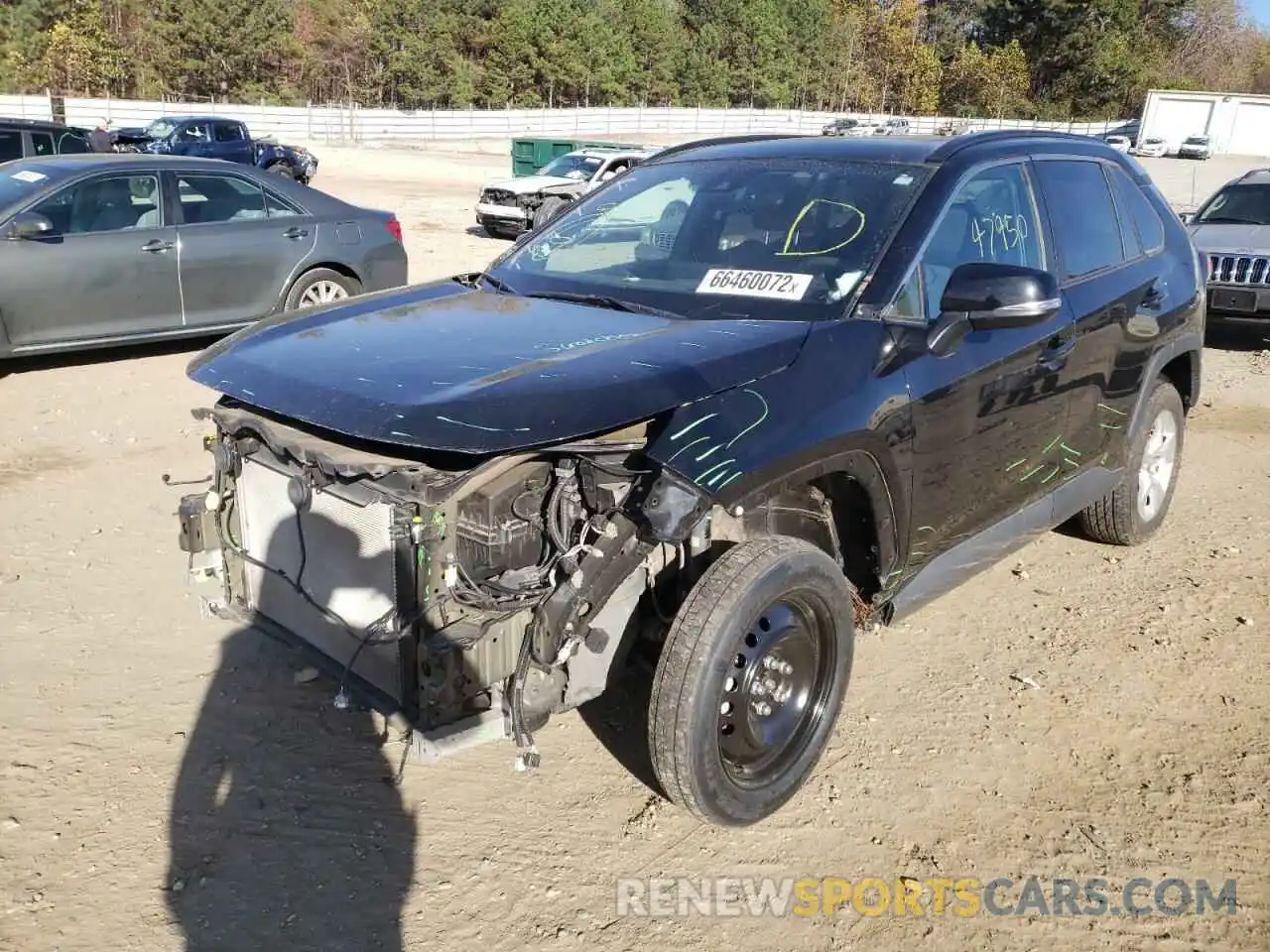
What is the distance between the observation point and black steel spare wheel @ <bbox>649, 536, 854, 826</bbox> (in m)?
2.95

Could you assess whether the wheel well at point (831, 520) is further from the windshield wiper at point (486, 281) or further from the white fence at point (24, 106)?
the white fence at point (24, 106)

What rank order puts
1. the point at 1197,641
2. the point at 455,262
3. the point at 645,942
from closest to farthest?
the point at 645,942 → the point at 1197,641 → the point at 455,262

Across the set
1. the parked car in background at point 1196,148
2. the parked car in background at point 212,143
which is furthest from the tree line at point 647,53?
the parked car in background at point 212,143

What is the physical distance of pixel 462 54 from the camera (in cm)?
7325

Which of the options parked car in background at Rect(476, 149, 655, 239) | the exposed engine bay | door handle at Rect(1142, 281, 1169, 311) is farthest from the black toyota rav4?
parked car in background at Rect(476, 149, 655, 239)

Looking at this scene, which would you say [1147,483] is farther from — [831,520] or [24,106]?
[24,106]

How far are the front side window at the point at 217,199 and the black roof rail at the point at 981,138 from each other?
6.56 metres

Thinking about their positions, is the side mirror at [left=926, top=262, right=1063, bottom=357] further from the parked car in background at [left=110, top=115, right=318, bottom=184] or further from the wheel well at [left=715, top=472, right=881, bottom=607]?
the parked car in background at [left=110, top=115, right=318, bottom=184]

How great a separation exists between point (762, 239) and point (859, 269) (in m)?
0.45

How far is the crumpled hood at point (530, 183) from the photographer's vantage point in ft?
61.3

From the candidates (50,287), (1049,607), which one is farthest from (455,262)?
(1049,607)

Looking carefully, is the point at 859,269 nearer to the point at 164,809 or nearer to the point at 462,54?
the point at 164,809

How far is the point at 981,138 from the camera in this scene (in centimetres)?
407

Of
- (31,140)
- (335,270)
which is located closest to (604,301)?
(335,270)
